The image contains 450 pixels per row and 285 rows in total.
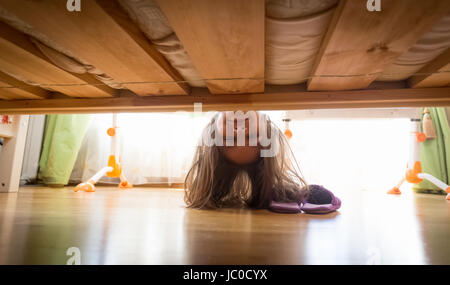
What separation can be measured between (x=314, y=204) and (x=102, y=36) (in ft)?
2.63

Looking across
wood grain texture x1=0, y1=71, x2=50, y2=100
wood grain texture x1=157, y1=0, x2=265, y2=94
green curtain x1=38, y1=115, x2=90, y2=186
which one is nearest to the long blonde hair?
wood grain texture x1=157, y1=0, x2=265, y2=94

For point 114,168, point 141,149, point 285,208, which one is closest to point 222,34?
point 285,208

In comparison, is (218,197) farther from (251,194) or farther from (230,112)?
(230,112)

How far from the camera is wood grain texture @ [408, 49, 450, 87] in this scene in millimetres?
652

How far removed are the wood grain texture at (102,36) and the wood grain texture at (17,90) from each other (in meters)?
0.38

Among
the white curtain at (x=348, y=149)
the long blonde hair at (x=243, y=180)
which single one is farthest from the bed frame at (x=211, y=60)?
the white curtain at (x=348, y=149)

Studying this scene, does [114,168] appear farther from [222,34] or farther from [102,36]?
[222,34]

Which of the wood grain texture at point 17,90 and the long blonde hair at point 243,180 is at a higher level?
the wood grain texture at point 17,90

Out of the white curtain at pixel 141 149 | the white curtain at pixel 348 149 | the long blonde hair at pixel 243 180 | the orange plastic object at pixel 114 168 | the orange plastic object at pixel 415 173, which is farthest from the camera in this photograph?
the white curtain at pixel 141 149

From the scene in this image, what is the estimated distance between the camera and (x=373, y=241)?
0.49 metres

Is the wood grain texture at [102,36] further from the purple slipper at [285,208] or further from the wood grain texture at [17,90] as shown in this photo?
the purple slipper at [285,208]

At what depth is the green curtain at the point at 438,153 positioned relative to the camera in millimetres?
1727

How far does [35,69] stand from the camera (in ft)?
2.42
